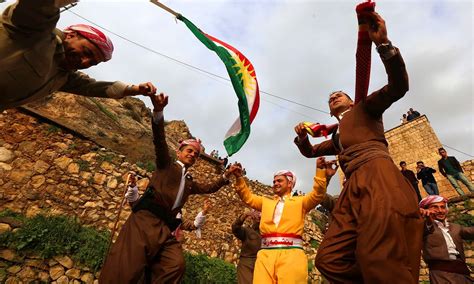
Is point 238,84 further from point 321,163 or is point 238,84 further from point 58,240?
point 58,240

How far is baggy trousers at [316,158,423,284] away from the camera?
5.25ft

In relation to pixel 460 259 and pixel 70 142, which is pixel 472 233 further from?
pixel 70 142

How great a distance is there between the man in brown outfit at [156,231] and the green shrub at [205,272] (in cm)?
300

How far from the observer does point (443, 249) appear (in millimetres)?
4031

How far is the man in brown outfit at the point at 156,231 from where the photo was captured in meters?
2.82

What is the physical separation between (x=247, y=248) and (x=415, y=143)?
609 inches

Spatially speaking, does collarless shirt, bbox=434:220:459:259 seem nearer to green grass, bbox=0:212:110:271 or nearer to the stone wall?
green grass, bbox=0:212:110:271

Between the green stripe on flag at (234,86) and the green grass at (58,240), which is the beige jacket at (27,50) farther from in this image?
the green grass at (58,240)

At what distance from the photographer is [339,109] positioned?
2715 mm

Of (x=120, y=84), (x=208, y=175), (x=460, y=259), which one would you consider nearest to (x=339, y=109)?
(x=120, y=84)

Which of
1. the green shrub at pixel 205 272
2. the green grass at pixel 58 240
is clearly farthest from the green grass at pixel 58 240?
the green shrub at pixel 205 272

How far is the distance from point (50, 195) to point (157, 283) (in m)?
4.36

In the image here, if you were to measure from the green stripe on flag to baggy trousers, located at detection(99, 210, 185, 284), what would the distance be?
1547 millimetres

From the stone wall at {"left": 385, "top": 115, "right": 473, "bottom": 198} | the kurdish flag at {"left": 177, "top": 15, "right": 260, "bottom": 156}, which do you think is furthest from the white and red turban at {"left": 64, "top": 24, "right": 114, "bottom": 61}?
the stone wall at {"left": 385, "top": 115, "right": 473, "bottom": 198}
